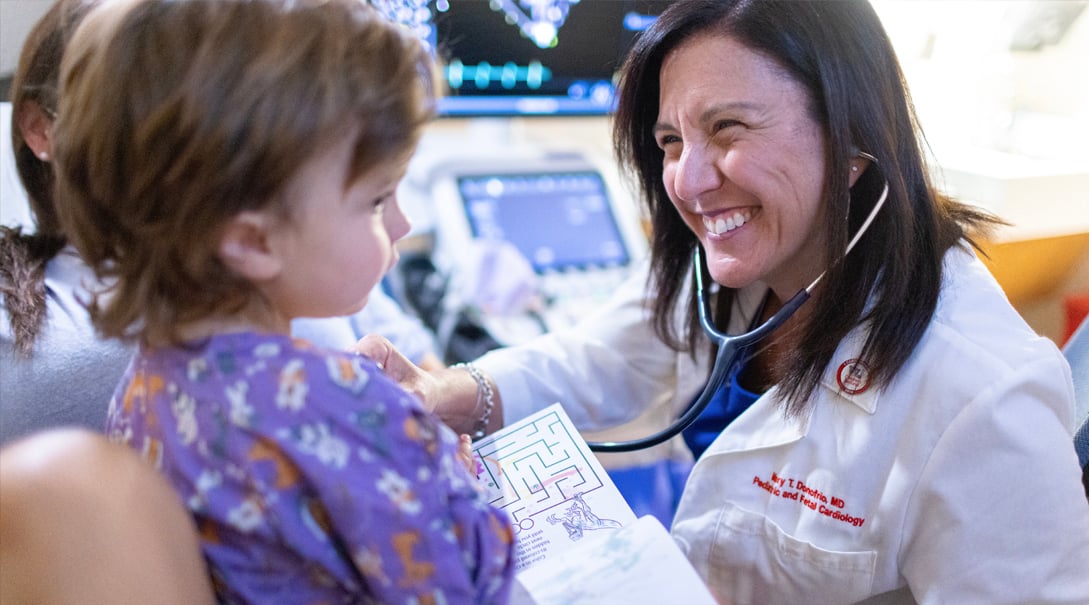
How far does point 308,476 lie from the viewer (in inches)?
20.6

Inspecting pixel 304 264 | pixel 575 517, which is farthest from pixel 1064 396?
pixel 304 264

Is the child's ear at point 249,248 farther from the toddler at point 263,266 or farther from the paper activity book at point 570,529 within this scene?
the paper activity book at point 570,529

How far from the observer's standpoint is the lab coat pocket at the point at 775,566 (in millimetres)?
862

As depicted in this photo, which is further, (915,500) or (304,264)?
(915,500)

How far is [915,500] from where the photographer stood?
820mm

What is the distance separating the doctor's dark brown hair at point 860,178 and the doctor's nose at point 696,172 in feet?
0.34

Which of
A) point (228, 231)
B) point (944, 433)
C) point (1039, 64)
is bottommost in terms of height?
point (944, 433)

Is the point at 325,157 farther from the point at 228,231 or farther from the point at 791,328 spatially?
the point at 791,328

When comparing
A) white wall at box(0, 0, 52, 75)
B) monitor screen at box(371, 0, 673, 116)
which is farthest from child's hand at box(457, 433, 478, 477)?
monitor screen at box(371, 0, 673, 116)

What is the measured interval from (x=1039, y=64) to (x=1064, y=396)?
0.70 meters

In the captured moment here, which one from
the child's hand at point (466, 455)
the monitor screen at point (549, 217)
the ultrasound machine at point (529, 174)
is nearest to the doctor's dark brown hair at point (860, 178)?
the child's hand at point (466, 455)

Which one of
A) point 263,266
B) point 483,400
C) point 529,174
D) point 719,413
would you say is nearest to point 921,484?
point 719,413

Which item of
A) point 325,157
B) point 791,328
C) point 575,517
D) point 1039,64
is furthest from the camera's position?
point 1039,64

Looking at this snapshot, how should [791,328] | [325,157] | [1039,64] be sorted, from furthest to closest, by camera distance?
1. [1039,64]
2. [791,328]
3. [325,157]
